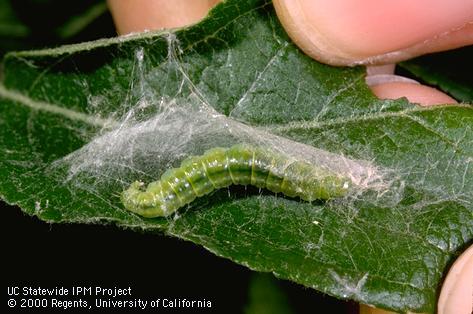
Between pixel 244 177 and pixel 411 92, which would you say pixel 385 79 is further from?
pixel 244 177

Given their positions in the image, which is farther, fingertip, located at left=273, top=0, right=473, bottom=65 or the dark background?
the dark background

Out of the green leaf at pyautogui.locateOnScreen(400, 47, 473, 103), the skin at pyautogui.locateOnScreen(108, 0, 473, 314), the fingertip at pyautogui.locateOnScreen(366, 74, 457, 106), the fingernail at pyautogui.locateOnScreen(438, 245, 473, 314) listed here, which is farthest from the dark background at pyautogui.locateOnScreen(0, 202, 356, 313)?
the green leaf at pyautogui.locateOnScreen(400, 47, 473, 103)

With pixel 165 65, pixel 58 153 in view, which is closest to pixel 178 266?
pixel 58 153

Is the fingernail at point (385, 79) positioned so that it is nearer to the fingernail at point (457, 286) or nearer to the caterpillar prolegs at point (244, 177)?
the caterpillar prolegs at point (244, 177)

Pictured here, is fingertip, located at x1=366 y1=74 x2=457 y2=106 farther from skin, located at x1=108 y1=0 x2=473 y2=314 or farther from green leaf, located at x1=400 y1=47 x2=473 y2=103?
green leaf, located at x1=400 y1=47 x2=473 y2=103

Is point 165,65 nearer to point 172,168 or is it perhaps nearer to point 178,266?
point 172,168

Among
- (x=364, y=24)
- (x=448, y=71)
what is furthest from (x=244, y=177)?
(x=448, y=71)

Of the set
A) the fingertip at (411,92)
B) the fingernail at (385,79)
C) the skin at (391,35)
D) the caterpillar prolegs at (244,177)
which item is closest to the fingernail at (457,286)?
the skin at (391,35)
